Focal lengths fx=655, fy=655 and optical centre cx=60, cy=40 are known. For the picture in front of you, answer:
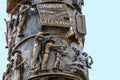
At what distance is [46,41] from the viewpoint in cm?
1253

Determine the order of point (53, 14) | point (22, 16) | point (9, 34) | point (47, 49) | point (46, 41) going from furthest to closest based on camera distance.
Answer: point (9, 34) < point (22, 16) < point (53, 14) < point (46, 41) < point (47, 49)

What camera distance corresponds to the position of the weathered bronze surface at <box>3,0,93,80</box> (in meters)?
12.2

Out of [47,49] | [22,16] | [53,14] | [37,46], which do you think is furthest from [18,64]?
[53,14]

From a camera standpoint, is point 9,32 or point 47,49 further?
point 9,32

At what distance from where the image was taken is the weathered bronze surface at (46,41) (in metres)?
12.2

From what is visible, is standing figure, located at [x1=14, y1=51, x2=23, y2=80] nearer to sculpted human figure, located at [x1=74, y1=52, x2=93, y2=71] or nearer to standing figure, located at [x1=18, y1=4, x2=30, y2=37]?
standing figure, located at [x1=18, y1=4, x2=30, y2=37]

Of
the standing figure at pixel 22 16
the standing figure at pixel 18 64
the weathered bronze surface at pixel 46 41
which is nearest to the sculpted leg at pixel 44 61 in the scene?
the weathered bronze surface at pixel 46 41

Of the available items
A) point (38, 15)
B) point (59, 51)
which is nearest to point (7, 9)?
point (38, 15)

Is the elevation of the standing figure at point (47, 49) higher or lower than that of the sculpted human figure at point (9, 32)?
lower

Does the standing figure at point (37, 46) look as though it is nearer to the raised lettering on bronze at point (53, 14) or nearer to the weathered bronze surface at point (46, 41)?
the weathered bronze surface at point (46, 41)

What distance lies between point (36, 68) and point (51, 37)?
2.73 ft

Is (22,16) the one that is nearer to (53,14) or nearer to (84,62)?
(53,14)

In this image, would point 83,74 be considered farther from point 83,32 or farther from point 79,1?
point 79,1

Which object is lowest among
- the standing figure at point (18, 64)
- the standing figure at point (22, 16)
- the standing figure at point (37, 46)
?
the standing figure at point (18, 64)
